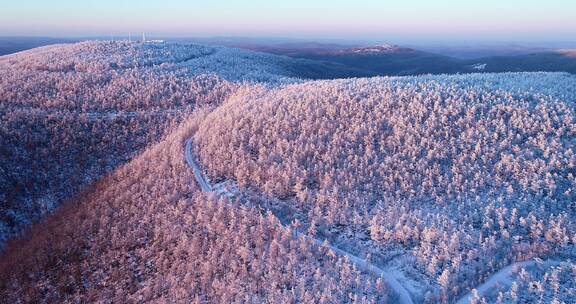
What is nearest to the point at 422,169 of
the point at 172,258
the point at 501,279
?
the point at 501,279

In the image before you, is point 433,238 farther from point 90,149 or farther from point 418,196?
point 90,149

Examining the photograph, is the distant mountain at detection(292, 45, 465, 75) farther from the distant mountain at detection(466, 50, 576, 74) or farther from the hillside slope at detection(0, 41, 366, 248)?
the hillside slope at detection(0, 41, 366, 248)

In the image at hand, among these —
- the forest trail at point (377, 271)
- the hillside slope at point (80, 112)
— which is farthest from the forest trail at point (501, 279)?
the hillside slope at point (80, 112)

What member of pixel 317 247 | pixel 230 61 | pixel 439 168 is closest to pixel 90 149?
pixel 317 247

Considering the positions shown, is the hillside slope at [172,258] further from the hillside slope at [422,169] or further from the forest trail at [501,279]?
the forest trail at [501,279]

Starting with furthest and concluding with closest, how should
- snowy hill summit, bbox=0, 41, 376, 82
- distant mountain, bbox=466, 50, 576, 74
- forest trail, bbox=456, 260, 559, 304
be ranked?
1. distant mountain, bbox=466, 50, 576, 74
2. snowy hill summit, bbox=0, 41, 376, 82
3. forest trail, bbox=456, 260, 559, 304

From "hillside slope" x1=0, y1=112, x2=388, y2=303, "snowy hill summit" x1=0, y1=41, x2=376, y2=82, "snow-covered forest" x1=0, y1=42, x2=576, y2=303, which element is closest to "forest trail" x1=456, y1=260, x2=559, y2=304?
"snow-covered forest" x1=0, y1=42, x2=576, y2=303

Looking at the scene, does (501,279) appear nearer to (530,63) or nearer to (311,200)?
(311,200)

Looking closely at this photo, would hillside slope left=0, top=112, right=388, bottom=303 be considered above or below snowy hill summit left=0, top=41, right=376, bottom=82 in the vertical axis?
below
